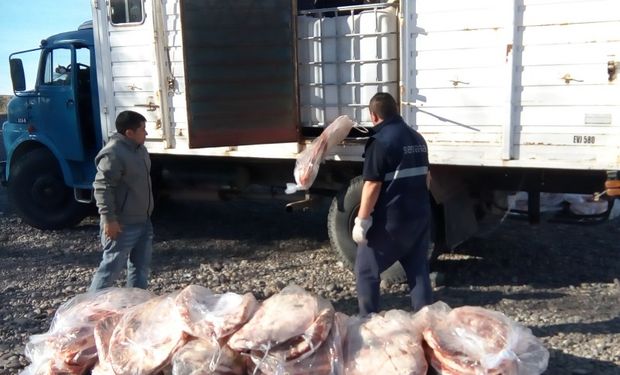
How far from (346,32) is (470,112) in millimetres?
1366

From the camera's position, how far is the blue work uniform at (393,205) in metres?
4.18

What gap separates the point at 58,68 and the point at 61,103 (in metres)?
0.45

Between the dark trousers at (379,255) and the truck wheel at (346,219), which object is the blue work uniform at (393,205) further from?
the truck wheel at (346,219)

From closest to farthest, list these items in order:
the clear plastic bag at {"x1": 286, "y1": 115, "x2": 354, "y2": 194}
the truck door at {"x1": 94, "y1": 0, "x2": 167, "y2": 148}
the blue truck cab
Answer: the clear plastic bag at {"x1": 286, "y1": 115, "x2": 354, "y2": 194} < the truck door at {"x1": 94, "y1": 0, "x2": 167, "y2": 148} < the blue truck cab

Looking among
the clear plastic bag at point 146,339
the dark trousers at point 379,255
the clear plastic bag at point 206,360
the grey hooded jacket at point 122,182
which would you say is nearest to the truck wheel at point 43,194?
the grey hooded jacket at point 122,182

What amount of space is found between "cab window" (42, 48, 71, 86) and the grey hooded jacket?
375 cm

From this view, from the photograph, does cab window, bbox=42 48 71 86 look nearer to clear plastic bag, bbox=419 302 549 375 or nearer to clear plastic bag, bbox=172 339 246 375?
clear plastic bag, bbox=172 339 246 375

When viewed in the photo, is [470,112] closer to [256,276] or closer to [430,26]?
[430,26]

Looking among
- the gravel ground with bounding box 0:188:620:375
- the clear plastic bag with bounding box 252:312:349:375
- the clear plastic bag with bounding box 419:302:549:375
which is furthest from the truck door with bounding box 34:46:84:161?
the clear plastic bag with bounding box 419:302:549:375

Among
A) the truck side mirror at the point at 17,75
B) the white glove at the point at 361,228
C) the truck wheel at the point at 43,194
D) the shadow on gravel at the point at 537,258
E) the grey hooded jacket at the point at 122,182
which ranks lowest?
the shadow on gravel at the point at 537,258

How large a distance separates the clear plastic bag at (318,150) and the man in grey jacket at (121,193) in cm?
141

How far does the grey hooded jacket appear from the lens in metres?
4.64

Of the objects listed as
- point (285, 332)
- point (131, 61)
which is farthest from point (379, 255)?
point (131, 61)

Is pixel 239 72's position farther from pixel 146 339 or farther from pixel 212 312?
pixel 146 339
